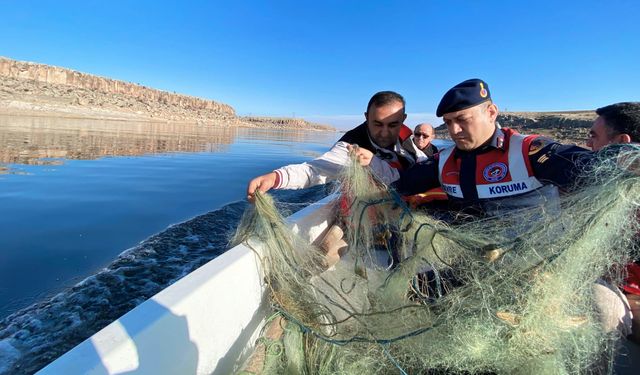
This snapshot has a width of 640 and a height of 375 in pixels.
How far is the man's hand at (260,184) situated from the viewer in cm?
280

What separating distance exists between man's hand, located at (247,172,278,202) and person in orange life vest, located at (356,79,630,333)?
5.00 ft

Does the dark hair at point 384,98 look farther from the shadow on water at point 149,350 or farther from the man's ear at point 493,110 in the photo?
the shadow on water at point 149,350

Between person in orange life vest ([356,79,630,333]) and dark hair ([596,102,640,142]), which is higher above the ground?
dark hair ([596,102,640,142])

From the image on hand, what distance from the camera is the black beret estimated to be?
2.45 metres

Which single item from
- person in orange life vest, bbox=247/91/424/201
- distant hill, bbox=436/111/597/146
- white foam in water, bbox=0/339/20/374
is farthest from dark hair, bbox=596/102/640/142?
distant hill, bbox=436/111/597/146

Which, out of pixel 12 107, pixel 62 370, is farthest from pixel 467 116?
pixel 12 107

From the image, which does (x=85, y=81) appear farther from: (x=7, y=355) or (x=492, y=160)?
(x=492, y=160)

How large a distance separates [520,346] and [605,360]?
79 cm

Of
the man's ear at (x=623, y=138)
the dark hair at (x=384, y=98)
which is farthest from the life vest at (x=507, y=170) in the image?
the dark hair at (x=384, y=98)

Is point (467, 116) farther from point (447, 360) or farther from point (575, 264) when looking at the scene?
point (447, 360)

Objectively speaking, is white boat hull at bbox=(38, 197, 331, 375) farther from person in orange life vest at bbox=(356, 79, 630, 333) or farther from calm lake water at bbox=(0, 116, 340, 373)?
person in orange life vest at bbox=(356, 79, 630, 333)

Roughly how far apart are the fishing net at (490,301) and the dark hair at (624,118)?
988 mm

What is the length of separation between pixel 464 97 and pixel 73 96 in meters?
68.9

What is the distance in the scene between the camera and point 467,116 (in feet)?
8.22
